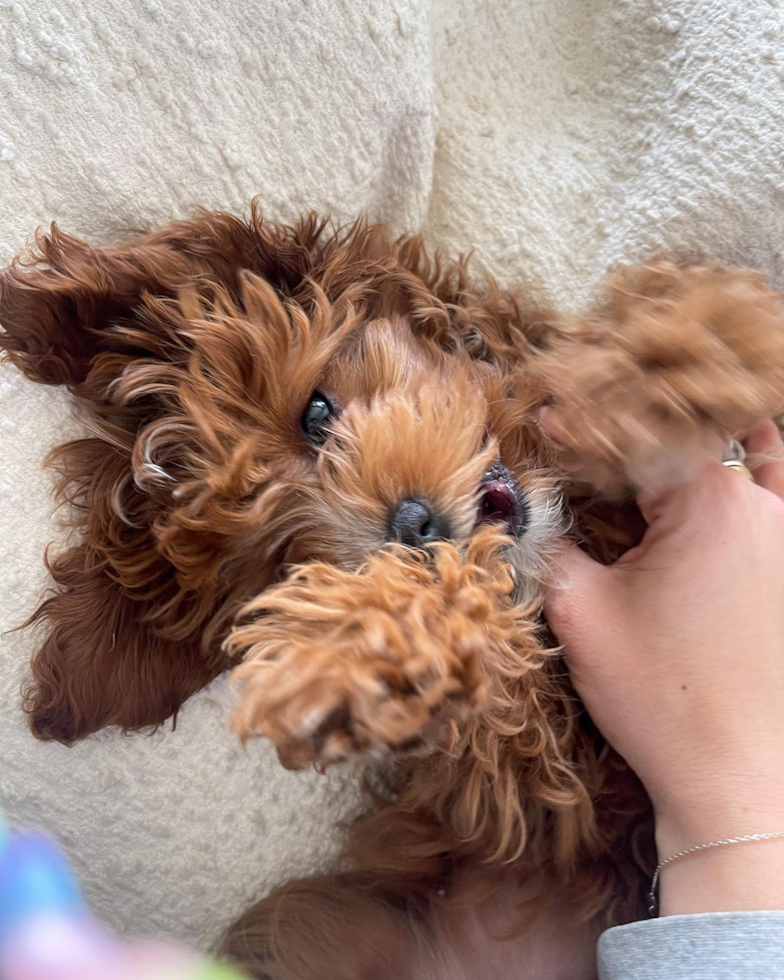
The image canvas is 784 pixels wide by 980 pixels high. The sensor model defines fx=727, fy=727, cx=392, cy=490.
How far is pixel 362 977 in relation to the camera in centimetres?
150

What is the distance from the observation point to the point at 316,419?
1.40 m

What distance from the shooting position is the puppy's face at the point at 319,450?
129 cm

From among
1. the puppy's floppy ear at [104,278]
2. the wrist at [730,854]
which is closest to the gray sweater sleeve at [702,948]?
the wrist at [730,854]

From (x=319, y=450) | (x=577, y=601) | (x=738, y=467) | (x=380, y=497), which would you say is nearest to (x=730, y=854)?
(x=577, y=601)

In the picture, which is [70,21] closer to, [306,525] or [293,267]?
[293,267]

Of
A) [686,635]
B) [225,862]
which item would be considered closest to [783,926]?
[686,635]

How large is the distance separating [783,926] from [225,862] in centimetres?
130

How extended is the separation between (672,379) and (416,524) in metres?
0.48

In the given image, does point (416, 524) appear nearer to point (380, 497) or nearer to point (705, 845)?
point (380, 497)

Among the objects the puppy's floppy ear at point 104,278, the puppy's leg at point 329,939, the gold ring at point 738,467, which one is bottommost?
the puppy's leg at point 329,939

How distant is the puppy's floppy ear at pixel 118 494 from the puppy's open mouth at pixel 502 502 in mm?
567

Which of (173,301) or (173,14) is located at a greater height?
(173,14)

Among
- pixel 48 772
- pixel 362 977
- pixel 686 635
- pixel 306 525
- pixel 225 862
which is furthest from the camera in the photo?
pixel 225 862

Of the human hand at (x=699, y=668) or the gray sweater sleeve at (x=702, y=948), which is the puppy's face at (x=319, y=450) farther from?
the gray sweater sleeve at (x=702, y=948)
